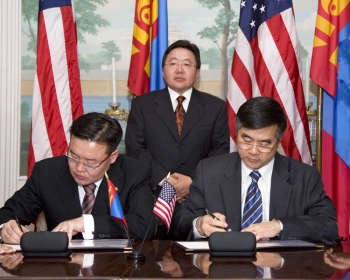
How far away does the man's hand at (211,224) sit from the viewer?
120 inches

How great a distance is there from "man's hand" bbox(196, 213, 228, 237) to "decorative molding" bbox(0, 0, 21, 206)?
280cm

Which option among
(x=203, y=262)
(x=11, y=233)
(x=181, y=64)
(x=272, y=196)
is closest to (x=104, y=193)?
(x=11, y=233)

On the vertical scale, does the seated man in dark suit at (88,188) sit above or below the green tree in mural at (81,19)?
below

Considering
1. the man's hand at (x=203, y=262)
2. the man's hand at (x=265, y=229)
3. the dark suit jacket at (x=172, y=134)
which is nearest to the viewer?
the man's hand at (x=203, y=262)

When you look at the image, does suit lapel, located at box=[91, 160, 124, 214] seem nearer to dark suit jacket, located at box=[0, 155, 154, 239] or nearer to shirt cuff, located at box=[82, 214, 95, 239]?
dark suit jacket, located at box=[0, 155, 154, 239]

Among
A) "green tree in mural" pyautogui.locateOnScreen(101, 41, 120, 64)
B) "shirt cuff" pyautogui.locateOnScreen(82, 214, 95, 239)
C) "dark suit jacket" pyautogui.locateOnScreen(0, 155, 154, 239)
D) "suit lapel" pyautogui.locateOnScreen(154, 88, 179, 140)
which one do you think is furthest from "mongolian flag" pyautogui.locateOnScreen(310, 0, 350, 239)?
"shirt cuff" pyautogui.locateOnScreen(82, 214, 95, 239)

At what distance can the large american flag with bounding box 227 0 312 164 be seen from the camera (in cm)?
509

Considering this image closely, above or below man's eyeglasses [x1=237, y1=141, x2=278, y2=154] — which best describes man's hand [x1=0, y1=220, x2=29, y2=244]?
below

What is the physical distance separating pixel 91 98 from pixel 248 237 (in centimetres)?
326

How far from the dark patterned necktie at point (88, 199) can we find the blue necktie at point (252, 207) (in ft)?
2.76

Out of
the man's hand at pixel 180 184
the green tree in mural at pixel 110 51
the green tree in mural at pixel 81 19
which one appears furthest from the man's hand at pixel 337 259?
the green tree in mural at pixel 81 19

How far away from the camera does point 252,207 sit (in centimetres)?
333

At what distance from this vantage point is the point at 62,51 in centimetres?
509

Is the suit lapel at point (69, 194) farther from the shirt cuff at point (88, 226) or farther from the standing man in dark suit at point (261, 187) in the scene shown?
the standing man in dark suit at point (261, 187)
